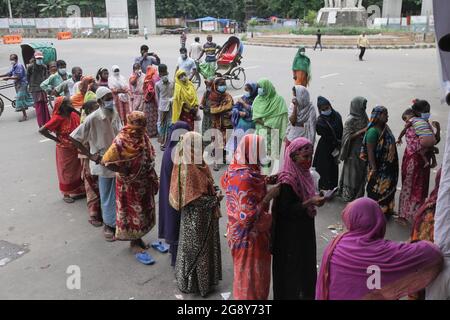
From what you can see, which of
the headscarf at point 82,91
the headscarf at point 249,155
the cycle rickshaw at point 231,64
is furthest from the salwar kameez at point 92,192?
the cycle rickshaw at point 231,64

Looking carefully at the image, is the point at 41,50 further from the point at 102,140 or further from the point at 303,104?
the point at 303,104

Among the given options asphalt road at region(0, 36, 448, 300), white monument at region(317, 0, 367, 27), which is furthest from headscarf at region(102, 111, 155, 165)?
white monument at region(317, 0, 367, 27)

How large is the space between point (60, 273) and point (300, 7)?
174 feet

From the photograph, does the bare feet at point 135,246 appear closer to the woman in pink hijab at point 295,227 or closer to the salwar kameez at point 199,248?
the salwar kameez at point 199,248

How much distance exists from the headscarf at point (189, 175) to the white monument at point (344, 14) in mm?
35035

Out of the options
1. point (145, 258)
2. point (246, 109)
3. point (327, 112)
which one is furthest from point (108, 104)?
point (327, 112)

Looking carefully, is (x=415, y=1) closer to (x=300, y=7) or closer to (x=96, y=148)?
(x=300, y=7)

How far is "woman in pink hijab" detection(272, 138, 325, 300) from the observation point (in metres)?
3.26

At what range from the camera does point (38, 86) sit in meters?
10.0

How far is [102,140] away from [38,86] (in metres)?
6.01

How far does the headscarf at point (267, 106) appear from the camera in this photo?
6270 millimetres

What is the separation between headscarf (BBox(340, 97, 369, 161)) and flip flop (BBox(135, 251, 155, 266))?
2.72 meters

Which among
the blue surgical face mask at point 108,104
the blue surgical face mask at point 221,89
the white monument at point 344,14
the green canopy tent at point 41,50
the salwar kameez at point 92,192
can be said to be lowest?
the salwar kameez at point 92,192

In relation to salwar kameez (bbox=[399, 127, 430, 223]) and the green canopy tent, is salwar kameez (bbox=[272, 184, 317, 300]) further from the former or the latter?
the green canopy tent
